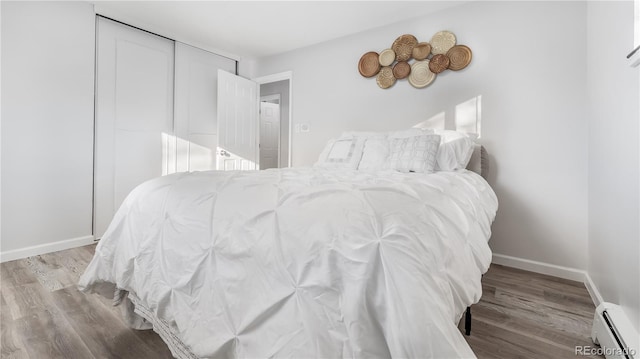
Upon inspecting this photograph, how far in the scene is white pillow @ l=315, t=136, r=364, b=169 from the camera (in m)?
2.50

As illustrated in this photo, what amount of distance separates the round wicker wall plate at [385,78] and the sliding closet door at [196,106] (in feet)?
7.74

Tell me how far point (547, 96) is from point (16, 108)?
452cm

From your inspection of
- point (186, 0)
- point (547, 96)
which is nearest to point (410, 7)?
point (547, 96)

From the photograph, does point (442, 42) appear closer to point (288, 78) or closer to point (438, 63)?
point (438, 63)

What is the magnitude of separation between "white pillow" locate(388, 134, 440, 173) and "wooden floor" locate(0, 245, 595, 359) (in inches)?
39.1

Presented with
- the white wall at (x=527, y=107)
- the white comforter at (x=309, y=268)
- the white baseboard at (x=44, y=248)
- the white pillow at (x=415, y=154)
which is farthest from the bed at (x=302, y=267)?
the white baseboard at (x=44, y=248)

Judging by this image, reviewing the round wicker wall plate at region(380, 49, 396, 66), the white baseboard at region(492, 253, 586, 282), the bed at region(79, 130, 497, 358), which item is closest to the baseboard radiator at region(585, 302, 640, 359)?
the bed at region(79, 130, 497, 358)

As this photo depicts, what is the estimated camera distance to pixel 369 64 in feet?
10.9

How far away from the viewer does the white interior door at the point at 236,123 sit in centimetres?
400

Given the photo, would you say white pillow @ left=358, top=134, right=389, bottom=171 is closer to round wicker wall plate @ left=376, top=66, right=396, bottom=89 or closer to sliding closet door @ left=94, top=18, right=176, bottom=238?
round wicker wall plate @ left=376, top=66, right=396, bottom=89

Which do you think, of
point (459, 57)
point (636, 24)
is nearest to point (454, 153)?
point (459, 57)

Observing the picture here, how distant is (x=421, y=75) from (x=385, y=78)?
398mm

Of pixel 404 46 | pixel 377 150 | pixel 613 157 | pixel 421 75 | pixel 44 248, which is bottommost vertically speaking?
pixel 44 248

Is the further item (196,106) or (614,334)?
(196,106)
